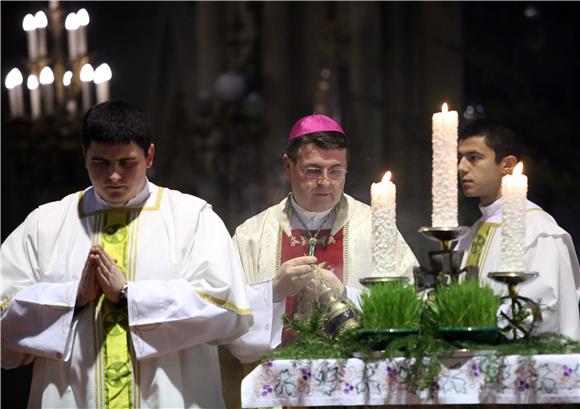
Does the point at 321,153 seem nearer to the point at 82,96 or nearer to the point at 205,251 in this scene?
the point at 205,251

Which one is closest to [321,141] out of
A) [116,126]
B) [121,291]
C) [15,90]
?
[116,126]

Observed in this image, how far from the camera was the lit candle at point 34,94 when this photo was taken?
7.75 m

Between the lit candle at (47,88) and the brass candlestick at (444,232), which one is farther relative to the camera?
the lit candle at (47,88)

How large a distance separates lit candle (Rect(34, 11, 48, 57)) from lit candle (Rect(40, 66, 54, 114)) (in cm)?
13

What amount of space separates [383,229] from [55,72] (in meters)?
4.16

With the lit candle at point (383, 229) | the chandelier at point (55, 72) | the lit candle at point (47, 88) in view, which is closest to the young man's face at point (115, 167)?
the lit candle at point (383, 229)

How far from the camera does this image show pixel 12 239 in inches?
192

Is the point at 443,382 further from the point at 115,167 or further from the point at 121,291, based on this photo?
the point at 115,167

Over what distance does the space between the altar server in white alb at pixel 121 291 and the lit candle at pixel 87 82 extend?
280cm

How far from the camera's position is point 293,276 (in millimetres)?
4988

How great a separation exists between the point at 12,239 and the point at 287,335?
3.70 feet

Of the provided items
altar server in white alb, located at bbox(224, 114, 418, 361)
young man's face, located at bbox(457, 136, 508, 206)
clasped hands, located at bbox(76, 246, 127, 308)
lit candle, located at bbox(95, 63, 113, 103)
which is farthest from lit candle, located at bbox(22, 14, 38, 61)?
clasped hands, located at bbox(76, 246, 127, 308)

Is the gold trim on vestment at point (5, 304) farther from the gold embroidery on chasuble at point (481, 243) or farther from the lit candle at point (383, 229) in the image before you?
the gold embroidery on chasuble at point (481, 243)

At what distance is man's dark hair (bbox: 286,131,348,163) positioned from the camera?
5312 millimetres
